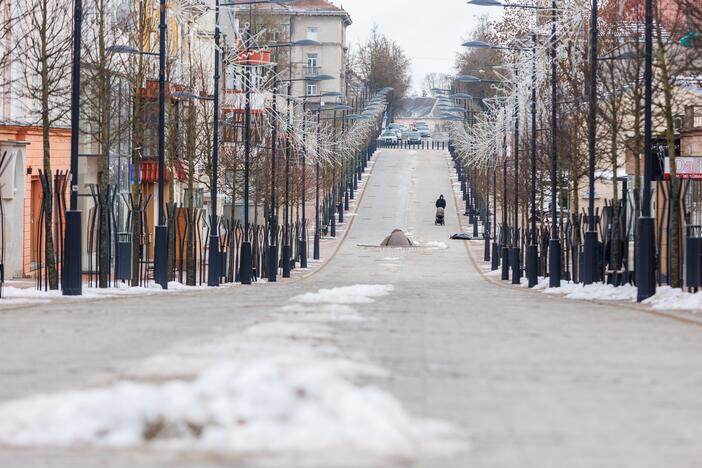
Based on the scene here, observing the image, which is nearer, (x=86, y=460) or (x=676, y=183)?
(x=86, y=460)

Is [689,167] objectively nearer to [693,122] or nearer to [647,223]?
[647,223]

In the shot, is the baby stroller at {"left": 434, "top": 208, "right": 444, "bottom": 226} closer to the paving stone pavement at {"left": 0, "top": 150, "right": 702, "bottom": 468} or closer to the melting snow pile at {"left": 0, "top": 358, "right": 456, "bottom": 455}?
the paving stone pavement at {"left": 0, "top": 150, "right": 702, "bottom": 468}

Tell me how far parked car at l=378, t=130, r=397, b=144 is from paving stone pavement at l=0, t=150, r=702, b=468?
6421 inches

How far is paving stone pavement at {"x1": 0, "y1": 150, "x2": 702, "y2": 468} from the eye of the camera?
7.55 metres

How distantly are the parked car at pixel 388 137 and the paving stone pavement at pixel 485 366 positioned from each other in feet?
535

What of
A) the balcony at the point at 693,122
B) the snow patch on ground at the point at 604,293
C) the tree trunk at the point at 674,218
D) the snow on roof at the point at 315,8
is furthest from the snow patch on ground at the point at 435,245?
the snow on roof at the point at 315,8

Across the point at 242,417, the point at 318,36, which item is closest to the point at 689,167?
the point at 242,417

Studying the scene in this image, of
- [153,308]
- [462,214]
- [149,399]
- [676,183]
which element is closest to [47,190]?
[153,308]

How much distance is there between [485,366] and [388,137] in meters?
177

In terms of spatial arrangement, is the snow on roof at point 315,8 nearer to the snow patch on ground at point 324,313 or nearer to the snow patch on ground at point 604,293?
the snow patch on ground at point 604,293

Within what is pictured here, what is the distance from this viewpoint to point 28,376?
10.3m

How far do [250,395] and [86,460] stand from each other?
4.34 ft

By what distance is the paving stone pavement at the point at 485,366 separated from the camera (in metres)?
7.55

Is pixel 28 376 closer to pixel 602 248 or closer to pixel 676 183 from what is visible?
pixel 676 183
